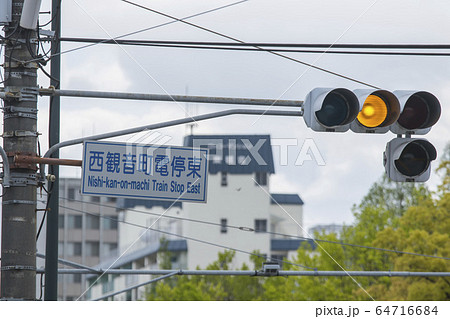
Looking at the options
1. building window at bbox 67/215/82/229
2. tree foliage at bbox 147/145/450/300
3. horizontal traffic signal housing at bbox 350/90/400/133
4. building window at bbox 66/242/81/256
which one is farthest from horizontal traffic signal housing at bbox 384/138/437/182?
building window at bbox 67/215/82/229

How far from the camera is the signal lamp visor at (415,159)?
8.97 metres

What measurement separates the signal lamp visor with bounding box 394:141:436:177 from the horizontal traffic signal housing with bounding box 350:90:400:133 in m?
0.35

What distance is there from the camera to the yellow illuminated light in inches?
348

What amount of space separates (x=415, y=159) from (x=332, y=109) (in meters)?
1.13

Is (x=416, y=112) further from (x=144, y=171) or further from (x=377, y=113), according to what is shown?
(x=144, y=171)

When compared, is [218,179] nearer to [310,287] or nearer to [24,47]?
[310,287]

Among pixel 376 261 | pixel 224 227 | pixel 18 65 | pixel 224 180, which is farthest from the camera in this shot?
pixel 224 180

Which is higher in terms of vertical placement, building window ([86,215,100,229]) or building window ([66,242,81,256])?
building window ([86,215,100,229])

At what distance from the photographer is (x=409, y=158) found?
9.01 meters

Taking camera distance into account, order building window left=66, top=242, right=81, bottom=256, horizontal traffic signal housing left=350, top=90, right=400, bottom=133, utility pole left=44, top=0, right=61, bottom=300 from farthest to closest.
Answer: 1. building window left=66, top=242, right=81, bottom=256
2. utility pole left=44, top=0, right=61, bottom=300
3. horizontal traffic signal housing left=350, top=90, right=400, bottom=133

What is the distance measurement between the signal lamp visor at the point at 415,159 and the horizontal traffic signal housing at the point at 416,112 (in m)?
0.17

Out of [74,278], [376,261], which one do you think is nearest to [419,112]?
[376,261]

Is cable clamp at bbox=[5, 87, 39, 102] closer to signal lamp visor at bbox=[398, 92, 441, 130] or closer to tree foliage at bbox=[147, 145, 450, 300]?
signal lamp visor at bbox=[398, 92, 441, 130]

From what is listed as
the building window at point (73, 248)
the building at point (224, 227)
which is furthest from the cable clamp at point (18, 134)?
the building window at point (73, 248)
